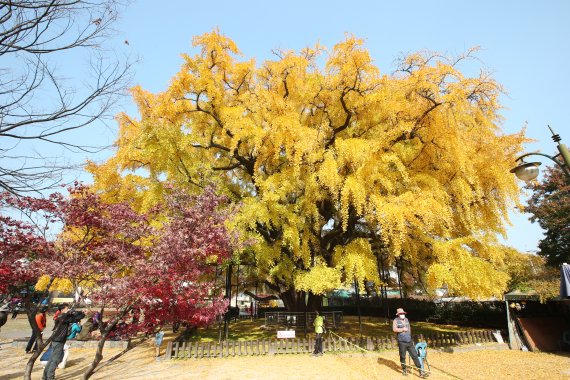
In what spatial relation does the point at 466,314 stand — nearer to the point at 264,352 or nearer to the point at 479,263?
the point at 479,263

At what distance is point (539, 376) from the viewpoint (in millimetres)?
7695

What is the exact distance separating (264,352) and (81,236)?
22.1 ft

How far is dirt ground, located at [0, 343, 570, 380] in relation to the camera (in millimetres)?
7883

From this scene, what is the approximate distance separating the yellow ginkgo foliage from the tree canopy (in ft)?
46.8

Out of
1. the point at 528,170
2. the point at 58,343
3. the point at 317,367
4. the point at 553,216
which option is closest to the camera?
the point at 528,170

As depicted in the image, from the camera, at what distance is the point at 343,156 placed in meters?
9.62

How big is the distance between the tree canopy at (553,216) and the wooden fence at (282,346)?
49.2ft

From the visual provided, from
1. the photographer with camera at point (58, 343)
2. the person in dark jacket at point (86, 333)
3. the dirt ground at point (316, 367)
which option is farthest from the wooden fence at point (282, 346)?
the person in dark jacket at point (86, 333)

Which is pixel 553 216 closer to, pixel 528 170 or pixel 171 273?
pixel 528 170

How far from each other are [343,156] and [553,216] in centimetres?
2049

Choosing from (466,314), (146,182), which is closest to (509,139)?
(466,314)

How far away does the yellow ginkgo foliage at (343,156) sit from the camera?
9258 millimetres

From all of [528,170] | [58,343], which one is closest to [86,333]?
[58,343]

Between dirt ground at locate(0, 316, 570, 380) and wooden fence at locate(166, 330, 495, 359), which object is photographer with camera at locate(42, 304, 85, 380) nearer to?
dirt ground at locate(0, 316, 570, 380)
